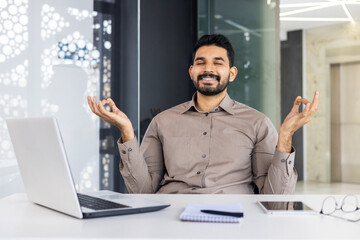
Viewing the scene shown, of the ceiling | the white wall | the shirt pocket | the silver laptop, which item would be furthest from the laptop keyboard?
the ceiling

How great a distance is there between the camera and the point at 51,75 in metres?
3.52

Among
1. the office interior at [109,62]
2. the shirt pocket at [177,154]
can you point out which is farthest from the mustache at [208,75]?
the office interior at [109,62]

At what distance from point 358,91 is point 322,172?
155 cm

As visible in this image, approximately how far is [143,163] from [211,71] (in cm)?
54

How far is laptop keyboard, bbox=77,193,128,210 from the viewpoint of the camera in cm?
127

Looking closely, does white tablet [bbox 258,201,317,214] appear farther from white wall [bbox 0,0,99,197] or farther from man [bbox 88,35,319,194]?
white wall [bbox 0,0,99,197]

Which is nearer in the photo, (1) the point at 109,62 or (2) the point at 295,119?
(2) the point at 295,119

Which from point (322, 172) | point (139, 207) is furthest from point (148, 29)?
point (322, 172)

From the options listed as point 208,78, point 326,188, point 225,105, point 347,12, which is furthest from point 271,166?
point 326,188

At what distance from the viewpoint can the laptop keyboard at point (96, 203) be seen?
127 centimetres

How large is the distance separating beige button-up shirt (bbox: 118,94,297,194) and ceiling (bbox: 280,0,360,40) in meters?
4.66

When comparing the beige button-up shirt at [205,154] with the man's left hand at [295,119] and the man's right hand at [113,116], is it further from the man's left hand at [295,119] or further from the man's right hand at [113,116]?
the man's left hand at [295,119]

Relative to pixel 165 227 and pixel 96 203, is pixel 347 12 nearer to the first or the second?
pixel 96 203

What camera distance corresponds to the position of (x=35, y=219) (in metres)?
1.20
